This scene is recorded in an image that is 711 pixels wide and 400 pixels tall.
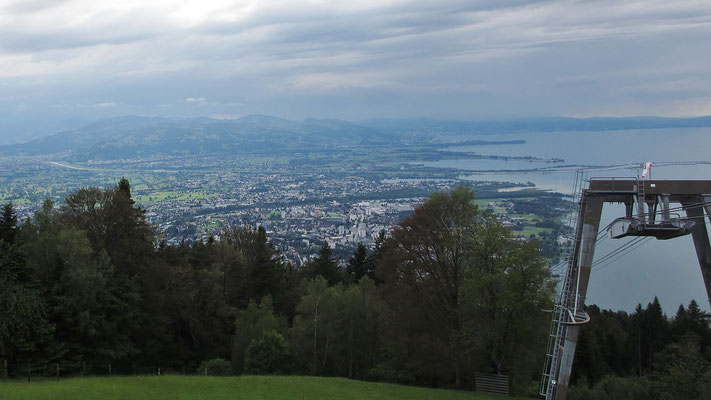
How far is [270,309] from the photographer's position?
3100 centimetres

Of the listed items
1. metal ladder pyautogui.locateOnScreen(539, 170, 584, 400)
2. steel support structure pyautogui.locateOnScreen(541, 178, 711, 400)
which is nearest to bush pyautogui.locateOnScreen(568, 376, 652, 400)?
metal ladder pyautogui.locateOnScreen(539, 170, 584, 400)

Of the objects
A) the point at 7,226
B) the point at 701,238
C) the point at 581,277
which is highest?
the point at 701,238

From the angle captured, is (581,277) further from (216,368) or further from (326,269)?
(326,269)

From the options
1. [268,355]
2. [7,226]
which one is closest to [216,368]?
[268,355]

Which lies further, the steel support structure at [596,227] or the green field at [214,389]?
the green field at [214,389]

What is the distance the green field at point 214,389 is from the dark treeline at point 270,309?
259 centimetres

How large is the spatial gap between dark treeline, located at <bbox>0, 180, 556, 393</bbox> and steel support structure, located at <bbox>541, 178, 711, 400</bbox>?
3.83 m

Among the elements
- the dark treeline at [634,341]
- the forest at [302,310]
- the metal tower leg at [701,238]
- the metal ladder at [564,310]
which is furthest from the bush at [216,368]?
the dark treeline at [634,341]

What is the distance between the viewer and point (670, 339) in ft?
135

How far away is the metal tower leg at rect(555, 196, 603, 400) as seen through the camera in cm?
1554

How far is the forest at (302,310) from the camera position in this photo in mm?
20594

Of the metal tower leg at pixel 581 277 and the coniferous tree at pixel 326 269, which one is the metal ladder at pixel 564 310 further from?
the coniferous tree at pixel 326 269

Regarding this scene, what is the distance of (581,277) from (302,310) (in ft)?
Result: 53.8

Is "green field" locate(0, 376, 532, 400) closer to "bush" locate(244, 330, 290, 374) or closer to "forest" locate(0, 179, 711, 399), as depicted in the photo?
"forest" locate(0, 179, 711, 399)
